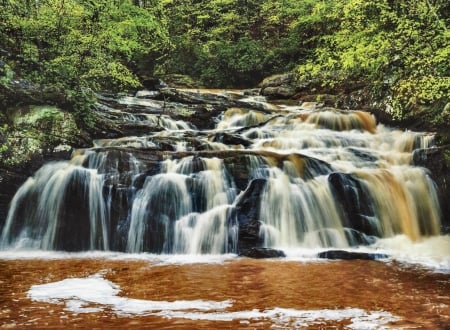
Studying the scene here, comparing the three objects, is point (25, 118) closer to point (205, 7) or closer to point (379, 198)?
point (379, 198)

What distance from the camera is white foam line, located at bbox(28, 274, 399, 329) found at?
436 centimetres

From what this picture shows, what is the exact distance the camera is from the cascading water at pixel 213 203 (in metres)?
8.95

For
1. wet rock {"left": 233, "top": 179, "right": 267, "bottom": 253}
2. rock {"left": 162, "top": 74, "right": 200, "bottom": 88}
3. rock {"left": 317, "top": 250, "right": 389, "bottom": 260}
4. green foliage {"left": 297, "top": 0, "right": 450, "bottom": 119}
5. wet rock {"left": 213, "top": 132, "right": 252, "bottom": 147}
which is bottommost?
rock {"left": 317, "top": 250, "right": 389, "bottom": 260}

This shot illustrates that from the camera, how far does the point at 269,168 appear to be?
10.2 meters

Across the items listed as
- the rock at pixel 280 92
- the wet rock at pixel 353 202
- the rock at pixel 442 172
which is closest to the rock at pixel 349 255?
the wet rock at pixel 353 202

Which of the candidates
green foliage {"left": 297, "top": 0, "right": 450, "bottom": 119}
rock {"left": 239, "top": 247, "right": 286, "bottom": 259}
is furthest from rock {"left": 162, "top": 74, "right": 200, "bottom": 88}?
rock {"left": 239, "top": 247, "right": 286, "bottom": 259}

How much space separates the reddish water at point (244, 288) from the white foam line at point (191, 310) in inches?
4.6

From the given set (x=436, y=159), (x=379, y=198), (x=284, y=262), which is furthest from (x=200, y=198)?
(x=436, y=159)

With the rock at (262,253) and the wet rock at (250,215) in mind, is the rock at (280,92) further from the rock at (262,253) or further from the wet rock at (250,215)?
the rock at (262,253)

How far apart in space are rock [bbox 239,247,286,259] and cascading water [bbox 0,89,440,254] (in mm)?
445

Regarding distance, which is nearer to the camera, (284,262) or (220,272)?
(220,272)

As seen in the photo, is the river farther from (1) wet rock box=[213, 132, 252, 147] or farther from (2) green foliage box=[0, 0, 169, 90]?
(2) green foliage box=[0, 0, 169, 90]

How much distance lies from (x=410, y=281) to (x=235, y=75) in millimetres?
20885

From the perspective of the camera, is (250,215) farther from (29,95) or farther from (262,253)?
(29,95)
